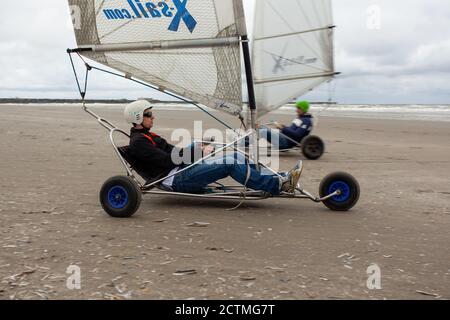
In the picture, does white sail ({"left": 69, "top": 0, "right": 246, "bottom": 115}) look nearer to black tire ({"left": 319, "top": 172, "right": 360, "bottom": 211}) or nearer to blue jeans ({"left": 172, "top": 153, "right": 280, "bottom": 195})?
blue jeans ({"left": 172, "top": 153, "right": 280, "bottom": 195})

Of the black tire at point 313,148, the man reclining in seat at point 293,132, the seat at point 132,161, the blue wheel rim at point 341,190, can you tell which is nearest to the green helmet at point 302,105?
the man reclining in seat at point 293,132

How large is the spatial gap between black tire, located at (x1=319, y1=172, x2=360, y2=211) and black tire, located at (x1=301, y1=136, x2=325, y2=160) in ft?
15.9

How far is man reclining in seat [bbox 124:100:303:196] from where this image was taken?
17.6 ft

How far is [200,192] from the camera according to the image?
217 inches

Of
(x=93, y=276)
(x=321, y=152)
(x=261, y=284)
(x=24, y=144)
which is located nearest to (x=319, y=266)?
(x=261, y=284)

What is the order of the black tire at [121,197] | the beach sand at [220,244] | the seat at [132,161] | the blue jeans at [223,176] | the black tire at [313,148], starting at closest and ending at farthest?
the beach sand at [220,244]
the black tire at [121,197]
the blue jeans at [223,176]
the seat at [132,161]
the black tire at [313,148]

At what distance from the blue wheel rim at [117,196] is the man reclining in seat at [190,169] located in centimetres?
59

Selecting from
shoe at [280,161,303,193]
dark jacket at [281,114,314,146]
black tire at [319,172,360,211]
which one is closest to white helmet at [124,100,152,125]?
shoe at [280,161,303,193]

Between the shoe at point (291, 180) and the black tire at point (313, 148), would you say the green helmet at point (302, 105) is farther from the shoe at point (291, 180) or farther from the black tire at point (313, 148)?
the shoe at point (291, 180)

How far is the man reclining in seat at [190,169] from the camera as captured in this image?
5.35 meters

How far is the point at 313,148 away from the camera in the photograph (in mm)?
10391

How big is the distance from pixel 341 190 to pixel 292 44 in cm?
581

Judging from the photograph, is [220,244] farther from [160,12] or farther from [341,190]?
[160,12]
